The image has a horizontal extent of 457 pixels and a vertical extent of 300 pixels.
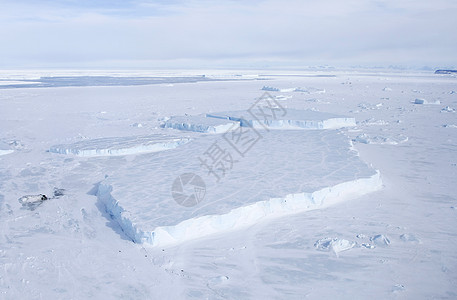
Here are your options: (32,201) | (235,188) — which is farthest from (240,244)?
(32,201)

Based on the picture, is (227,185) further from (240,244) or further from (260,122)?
(260,122)

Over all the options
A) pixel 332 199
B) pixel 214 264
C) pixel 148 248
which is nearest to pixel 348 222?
pixel 332 199

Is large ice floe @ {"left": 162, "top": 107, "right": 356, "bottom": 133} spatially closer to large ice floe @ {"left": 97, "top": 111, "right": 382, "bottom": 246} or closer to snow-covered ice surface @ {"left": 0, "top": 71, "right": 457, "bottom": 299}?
large ice floe @ {"left": 97, "top": 111, "right": 382, "bottom": 246}

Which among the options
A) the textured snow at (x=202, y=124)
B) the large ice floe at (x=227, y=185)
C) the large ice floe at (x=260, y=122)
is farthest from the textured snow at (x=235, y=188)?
the large ice floe at (x=260, y=122)

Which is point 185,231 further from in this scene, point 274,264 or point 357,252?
point 357,252

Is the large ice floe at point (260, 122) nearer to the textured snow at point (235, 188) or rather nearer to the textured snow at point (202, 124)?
the textured snow at point (202, 124)
